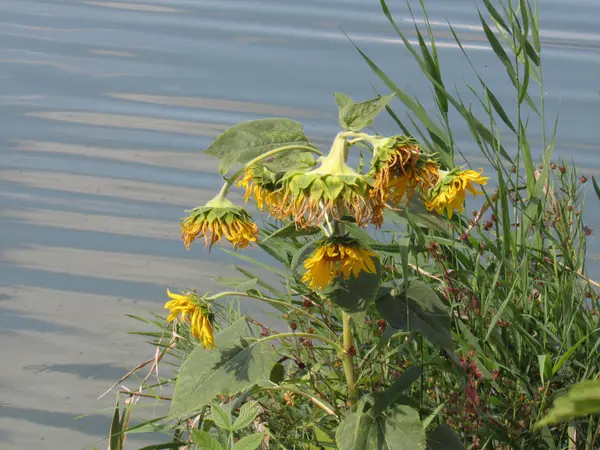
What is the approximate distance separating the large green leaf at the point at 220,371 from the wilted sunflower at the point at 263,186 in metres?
0.21

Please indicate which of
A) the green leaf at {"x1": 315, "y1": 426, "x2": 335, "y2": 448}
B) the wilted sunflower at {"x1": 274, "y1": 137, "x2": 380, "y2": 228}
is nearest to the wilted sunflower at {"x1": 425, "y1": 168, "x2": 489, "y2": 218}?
the wilted sunflower at {"x1": 274, "y1": 137, "x2": 380, "y2": 228}

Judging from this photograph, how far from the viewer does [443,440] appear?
135 centimetres

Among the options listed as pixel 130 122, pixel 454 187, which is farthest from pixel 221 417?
pixel 130 122

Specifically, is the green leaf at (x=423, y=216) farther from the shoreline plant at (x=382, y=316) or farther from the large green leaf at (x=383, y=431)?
the large green leaf at (x=383, y=431)

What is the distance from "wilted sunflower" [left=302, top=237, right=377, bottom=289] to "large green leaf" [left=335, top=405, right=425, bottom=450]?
197 millimetres

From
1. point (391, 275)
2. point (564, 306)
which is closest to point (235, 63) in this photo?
point (391, 275)

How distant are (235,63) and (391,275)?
2051 mm

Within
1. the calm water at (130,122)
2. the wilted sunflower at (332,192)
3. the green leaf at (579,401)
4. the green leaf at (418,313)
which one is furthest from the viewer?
the calm water at (130,122)

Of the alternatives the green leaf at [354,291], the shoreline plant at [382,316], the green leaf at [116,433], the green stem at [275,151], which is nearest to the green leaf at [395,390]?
the shoreline plant at [382,316]

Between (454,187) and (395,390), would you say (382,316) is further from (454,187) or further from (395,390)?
(454,187)

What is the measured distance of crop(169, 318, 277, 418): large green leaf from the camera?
51.1 inches

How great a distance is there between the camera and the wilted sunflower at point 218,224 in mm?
1239

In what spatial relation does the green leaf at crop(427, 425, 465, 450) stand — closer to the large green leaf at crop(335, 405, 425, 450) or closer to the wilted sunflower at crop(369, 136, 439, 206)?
the large green leaf at crop(335, 405, 425, 450)

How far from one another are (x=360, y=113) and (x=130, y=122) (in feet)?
6.99
